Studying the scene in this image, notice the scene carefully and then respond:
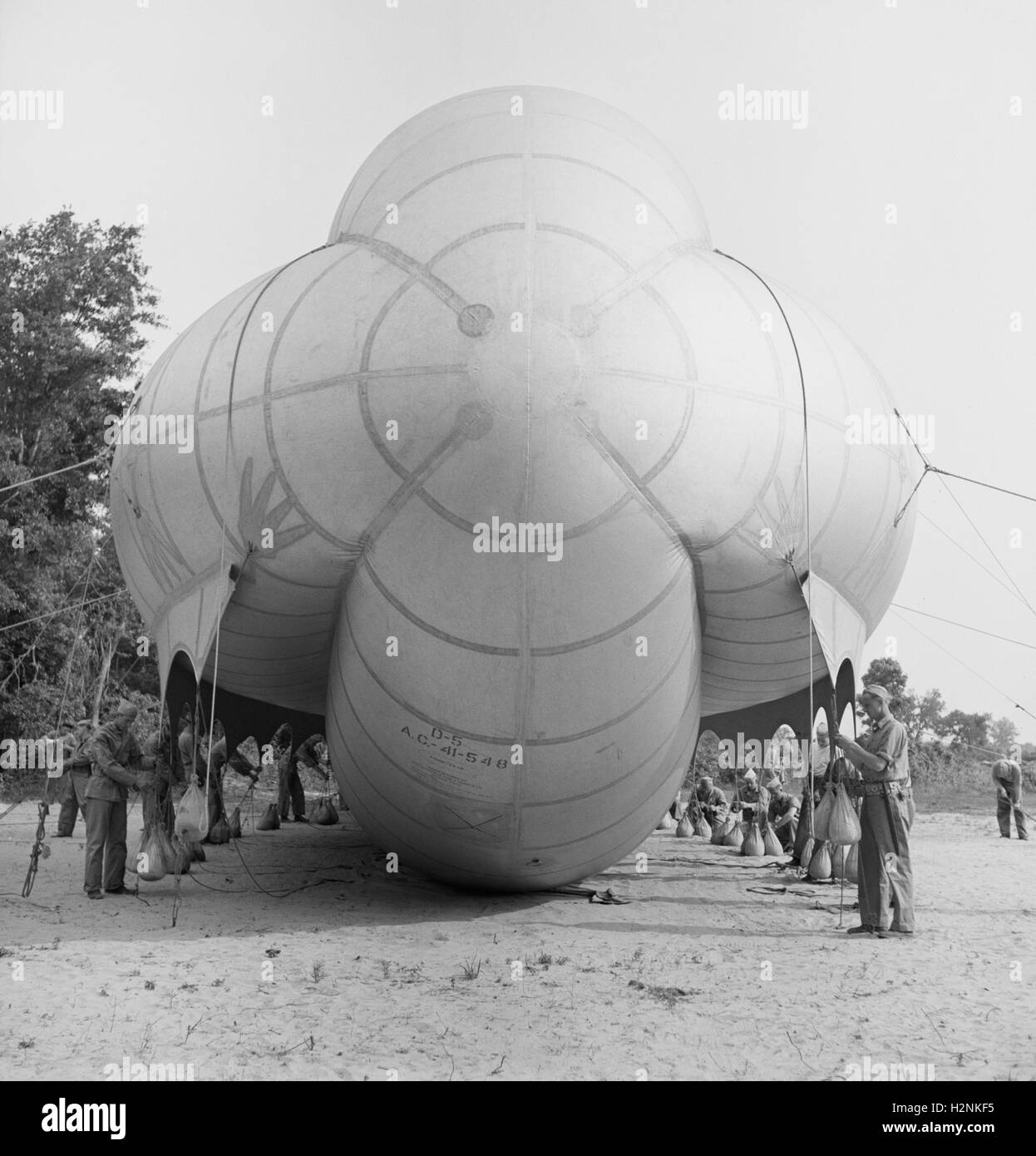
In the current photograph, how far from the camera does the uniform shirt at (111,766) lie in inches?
407

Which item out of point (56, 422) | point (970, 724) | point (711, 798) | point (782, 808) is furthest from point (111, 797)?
point (970, 724)

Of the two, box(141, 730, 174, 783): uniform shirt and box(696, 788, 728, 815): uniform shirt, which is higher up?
box(141, 730, 174, 783): uniform shirt

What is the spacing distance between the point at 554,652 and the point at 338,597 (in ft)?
6.01

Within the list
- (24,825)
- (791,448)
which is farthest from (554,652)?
(24,825)

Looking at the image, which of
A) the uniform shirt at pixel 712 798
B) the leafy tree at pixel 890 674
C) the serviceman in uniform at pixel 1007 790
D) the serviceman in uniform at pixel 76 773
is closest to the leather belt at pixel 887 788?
the serviceman in uniform at pixel 76 773

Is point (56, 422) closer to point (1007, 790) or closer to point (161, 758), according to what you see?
point (161, 758)

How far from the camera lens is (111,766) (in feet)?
33.9

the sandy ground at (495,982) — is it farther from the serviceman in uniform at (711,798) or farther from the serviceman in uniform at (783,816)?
the serviceman in uniform at (711,798)

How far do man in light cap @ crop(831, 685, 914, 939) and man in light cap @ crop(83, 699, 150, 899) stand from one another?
262 inches

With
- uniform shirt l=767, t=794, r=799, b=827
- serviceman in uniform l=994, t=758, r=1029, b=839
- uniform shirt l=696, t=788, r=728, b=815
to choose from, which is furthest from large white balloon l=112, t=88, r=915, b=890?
serviceman in uniform l=994, t=758, r=1029, b=839

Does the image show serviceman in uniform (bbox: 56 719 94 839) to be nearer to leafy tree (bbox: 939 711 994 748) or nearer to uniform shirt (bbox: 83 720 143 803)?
uniform shirt (bbox: 83 720 143 803)

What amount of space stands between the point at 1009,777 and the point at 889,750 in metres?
13.1

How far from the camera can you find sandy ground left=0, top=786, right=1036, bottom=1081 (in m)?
5.58

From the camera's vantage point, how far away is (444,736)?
802cm
